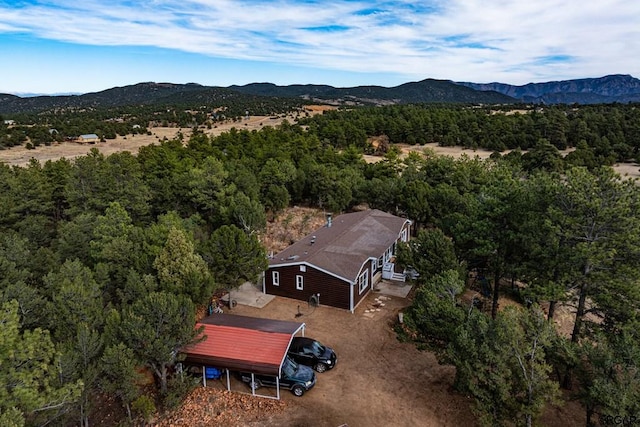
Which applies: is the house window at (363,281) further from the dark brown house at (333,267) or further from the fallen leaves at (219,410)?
the fallen leaves at (219,410)

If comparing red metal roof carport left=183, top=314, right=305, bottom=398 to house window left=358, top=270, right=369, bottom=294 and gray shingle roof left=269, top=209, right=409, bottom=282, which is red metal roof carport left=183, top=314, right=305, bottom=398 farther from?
house window left=358, top=270, right=369, bottom=294

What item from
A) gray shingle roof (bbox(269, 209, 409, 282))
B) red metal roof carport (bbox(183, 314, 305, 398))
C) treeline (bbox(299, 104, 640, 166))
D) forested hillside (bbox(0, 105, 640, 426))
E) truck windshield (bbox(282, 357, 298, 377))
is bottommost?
truck windshield (bbox(282, 357, 298, 377))

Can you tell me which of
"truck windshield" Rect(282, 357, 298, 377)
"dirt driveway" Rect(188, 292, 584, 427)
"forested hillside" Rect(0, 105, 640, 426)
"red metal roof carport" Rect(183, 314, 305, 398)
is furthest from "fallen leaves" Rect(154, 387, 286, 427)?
"truck windshield" Rect(282, 357, 298, 377)

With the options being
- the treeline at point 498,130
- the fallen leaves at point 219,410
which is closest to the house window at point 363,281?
the fallen leaves at point 219,410

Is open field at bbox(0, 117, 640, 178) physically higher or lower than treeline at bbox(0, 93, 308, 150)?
lower

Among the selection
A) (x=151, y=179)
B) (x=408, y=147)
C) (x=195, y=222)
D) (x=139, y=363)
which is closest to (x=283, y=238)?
(x=195, y=222)

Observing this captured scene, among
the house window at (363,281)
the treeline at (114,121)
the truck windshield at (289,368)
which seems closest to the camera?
the truck windshield at (289,368)

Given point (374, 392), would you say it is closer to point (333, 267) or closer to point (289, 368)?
point (289, 368)
